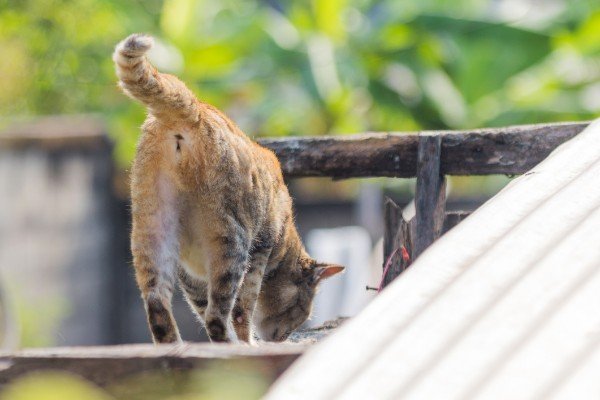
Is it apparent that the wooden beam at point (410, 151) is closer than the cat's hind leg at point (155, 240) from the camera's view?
No

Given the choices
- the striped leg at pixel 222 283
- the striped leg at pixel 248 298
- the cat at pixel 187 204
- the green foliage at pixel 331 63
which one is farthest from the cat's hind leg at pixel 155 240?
the green foliage at pixel 331 63

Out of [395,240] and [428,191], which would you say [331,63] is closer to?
[395,240]

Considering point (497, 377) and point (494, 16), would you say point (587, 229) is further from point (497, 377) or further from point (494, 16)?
point (494, 16)

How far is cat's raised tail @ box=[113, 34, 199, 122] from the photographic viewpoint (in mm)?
4086

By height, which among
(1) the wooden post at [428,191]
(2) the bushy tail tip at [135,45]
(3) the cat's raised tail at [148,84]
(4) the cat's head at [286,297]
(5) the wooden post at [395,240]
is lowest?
(4) the cat's head at [286,297]

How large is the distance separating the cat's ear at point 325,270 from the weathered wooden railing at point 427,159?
74cm

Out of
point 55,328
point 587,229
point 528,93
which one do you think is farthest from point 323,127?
point 587,229

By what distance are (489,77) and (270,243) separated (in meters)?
8.23

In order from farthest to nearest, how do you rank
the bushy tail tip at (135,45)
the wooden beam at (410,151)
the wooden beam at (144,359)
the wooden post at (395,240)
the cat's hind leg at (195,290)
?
1. the cat's hind leg at (195,290)
2. the wooden post at (395,240)
3. the wooden beam at (410,151)
4. the bushy tail tip at (135,45)
5. the wooden beam at (144,359)

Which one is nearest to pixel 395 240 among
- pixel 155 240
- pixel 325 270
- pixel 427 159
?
pixel 427 159

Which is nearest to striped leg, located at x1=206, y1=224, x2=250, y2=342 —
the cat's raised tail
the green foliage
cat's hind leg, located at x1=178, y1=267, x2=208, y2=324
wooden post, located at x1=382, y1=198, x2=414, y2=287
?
cat's hind leg, located at x1=178, y1=267, x2=208, y2=324

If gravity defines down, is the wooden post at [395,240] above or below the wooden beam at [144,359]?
below

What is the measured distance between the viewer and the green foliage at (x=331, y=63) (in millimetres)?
12719

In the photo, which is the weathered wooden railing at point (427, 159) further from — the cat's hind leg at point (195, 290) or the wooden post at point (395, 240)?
the cat's hind leg at point (195, 290)
